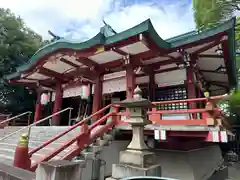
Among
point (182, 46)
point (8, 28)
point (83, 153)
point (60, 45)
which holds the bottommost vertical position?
point (83, 153)

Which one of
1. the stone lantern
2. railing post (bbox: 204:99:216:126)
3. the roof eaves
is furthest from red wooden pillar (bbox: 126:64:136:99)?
railing post (bbox: 204:99:216:126)

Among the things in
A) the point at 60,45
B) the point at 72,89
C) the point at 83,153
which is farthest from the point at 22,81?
the point at 83,153

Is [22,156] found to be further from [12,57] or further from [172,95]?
[12,57]

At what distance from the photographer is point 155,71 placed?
952 centimetres

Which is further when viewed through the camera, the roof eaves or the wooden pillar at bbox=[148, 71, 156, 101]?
the wooden pillar at bbox=[148, 71, 156, 101]

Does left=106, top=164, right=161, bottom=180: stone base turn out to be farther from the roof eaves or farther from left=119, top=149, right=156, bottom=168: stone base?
the roof eaves

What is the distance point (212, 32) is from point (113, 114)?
176 inches

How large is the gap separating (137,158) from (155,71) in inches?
233

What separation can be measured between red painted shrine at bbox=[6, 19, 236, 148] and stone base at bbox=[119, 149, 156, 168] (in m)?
1.68

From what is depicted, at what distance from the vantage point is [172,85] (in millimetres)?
9023

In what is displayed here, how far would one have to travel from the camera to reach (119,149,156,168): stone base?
4.29 meters

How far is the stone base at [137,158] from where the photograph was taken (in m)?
4.29

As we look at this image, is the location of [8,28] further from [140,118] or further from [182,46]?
[140,118]

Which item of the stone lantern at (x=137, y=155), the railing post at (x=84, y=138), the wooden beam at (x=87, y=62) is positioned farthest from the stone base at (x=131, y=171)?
the wooden beam at (x=87, y=62)
